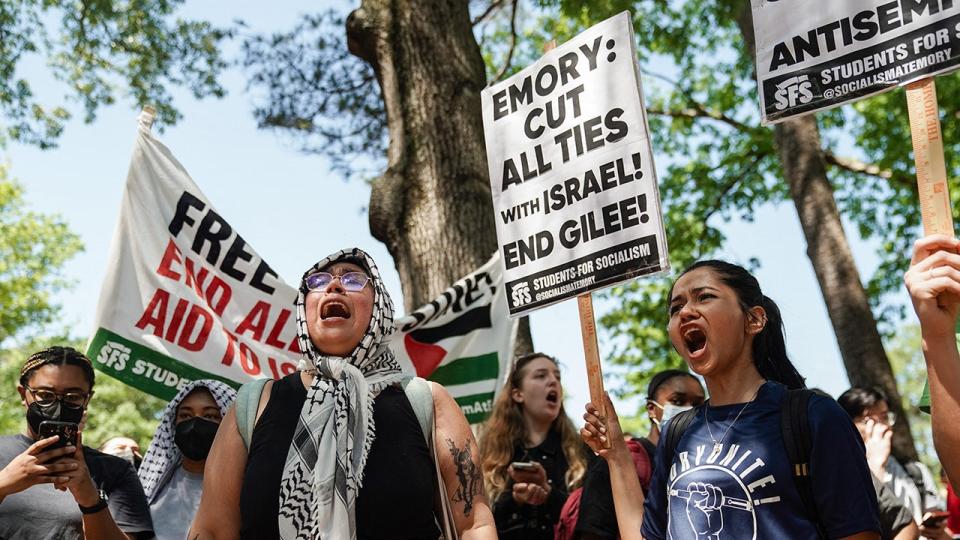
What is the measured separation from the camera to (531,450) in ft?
18.2

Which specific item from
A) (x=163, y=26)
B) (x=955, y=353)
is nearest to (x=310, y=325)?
(x=955, y=353)

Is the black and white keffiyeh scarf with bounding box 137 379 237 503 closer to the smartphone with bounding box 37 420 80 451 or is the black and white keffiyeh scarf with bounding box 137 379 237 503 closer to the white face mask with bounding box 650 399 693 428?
the smartphone with bounding box 37 420 80 451

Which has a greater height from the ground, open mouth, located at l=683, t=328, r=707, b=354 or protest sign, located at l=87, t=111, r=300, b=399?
protest sign, located at l=87, t=111, r=300, b=399

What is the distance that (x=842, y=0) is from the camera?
3.34m

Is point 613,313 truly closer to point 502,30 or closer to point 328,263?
point 502,30

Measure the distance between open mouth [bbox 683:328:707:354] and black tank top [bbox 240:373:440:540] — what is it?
0.87 m

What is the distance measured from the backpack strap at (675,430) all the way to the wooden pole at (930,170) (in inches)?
36.5

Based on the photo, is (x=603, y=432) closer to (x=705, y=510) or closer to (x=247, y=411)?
(x=705, y=510)

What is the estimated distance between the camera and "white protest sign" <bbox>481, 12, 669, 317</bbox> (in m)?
3.93

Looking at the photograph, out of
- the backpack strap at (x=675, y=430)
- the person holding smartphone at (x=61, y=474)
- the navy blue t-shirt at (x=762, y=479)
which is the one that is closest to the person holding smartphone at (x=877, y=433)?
the backpack strap at (x=675, y=430)

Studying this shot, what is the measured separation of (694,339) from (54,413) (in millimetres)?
2212

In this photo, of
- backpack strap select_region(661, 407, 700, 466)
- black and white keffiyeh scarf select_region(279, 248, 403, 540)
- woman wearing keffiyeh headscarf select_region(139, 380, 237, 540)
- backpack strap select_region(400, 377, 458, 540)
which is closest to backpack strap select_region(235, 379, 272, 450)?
black and white keffiyeh scarf select_region(279, 248, 403, 540)

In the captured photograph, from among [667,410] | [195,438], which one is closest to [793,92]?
[667,410]

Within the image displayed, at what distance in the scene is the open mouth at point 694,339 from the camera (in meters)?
3.33
